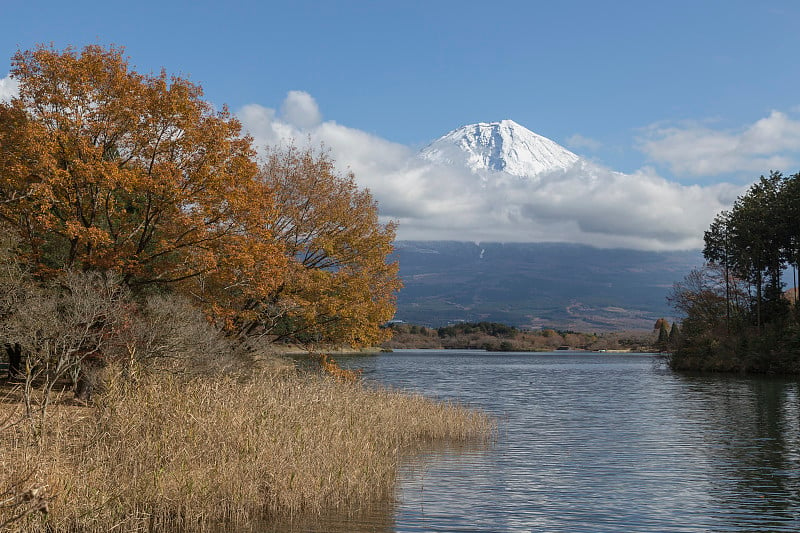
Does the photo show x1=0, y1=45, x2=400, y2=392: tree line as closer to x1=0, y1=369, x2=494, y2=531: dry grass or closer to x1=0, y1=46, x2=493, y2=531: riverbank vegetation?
x1=0, y1=46, x2=493, y2=531: riverbank vegetation

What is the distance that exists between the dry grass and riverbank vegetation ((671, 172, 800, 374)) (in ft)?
196

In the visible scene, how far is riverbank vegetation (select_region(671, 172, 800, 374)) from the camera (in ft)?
235

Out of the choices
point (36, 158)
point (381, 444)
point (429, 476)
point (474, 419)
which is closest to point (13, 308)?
point (36, 158)

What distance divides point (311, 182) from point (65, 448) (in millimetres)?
24146

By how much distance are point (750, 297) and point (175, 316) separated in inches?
2752

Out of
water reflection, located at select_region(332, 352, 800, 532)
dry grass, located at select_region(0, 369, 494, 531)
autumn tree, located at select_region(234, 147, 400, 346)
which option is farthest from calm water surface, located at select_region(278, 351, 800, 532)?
autumn tree, located at select_region(234, 147, 400, 346)

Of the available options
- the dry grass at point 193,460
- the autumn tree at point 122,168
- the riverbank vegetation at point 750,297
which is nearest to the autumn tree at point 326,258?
the autumn tree at point 122,168

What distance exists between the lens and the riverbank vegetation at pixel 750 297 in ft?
235

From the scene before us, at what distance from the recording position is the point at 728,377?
7281 centimetres

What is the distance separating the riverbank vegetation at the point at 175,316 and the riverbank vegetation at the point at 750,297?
4708 cm

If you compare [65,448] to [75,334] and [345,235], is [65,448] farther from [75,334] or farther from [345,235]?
[345,235]

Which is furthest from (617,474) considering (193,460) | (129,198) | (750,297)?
(750,297)

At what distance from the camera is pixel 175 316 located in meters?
27.8

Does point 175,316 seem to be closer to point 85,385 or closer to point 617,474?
point 85,385
